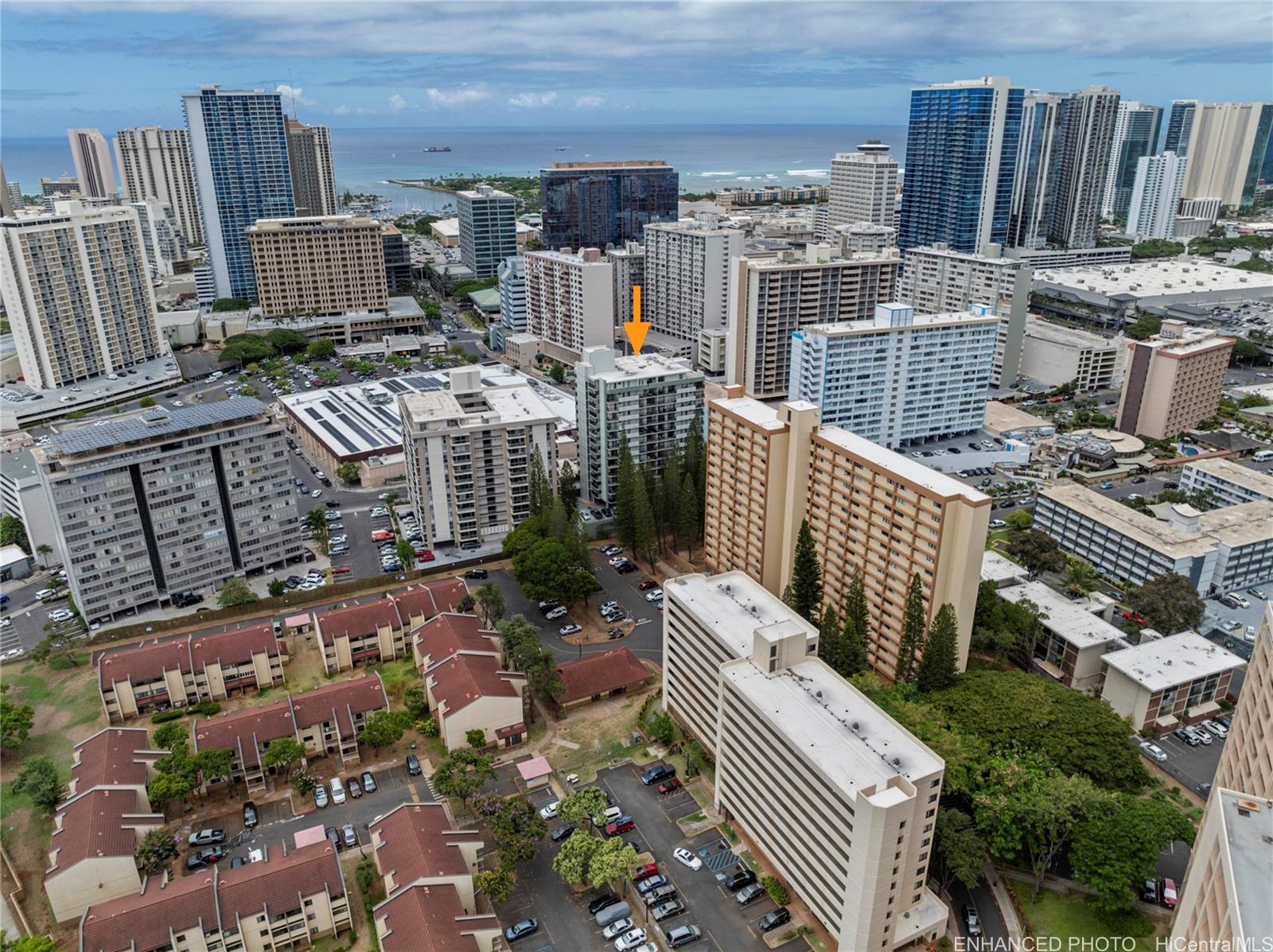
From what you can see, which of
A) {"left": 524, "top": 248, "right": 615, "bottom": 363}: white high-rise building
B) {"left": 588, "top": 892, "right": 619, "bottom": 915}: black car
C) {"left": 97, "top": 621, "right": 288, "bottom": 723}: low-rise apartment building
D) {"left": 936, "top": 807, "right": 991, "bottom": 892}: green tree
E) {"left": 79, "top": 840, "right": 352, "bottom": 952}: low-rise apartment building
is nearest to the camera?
{"left": 79, "top": 840, "right": 352, "bottom": 952}: low-rise apartment building

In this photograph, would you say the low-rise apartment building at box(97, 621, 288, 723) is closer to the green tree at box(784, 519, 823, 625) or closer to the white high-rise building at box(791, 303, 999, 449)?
the green tree at box(784, 519, 823, 625)

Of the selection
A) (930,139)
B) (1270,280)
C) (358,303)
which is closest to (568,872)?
(358,303)

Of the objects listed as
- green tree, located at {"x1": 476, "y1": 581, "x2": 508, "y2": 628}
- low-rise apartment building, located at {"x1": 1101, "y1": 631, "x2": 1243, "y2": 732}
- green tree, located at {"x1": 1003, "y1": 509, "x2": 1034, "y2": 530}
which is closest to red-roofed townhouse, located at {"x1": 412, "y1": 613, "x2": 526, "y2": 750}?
green tree, located at {"x1": 476, "y1": 581, "x2": 508, "y2": 628}

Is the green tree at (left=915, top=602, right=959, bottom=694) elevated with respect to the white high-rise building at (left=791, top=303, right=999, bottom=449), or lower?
lower

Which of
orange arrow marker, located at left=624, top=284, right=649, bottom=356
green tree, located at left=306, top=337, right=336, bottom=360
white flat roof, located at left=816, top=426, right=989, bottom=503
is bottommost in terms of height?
green tree, located at left=306, top=337, right=336, bottom=360

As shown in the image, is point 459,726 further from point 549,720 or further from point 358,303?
point 358,303

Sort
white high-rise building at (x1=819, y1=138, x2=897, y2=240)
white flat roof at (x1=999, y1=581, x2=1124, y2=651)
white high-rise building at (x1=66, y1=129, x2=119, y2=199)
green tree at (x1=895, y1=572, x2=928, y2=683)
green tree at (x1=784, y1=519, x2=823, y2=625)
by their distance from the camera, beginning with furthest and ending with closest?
1. white high-rise building at (x1=66, y1=129, x2=119, y2=199)
2. white high-rise building at (x1=819, y1=138, x2=897, y2=240)
3. green tree at (x1=784, y1=519, x2=823, y2=625)
4. white flat roof at (x1=999, y1=581, x2=1124, y2=651)
5. green tree at (x1=895, y1=572, x2=928, y2=683)

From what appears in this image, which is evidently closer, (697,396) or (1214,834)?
(1214,834)
